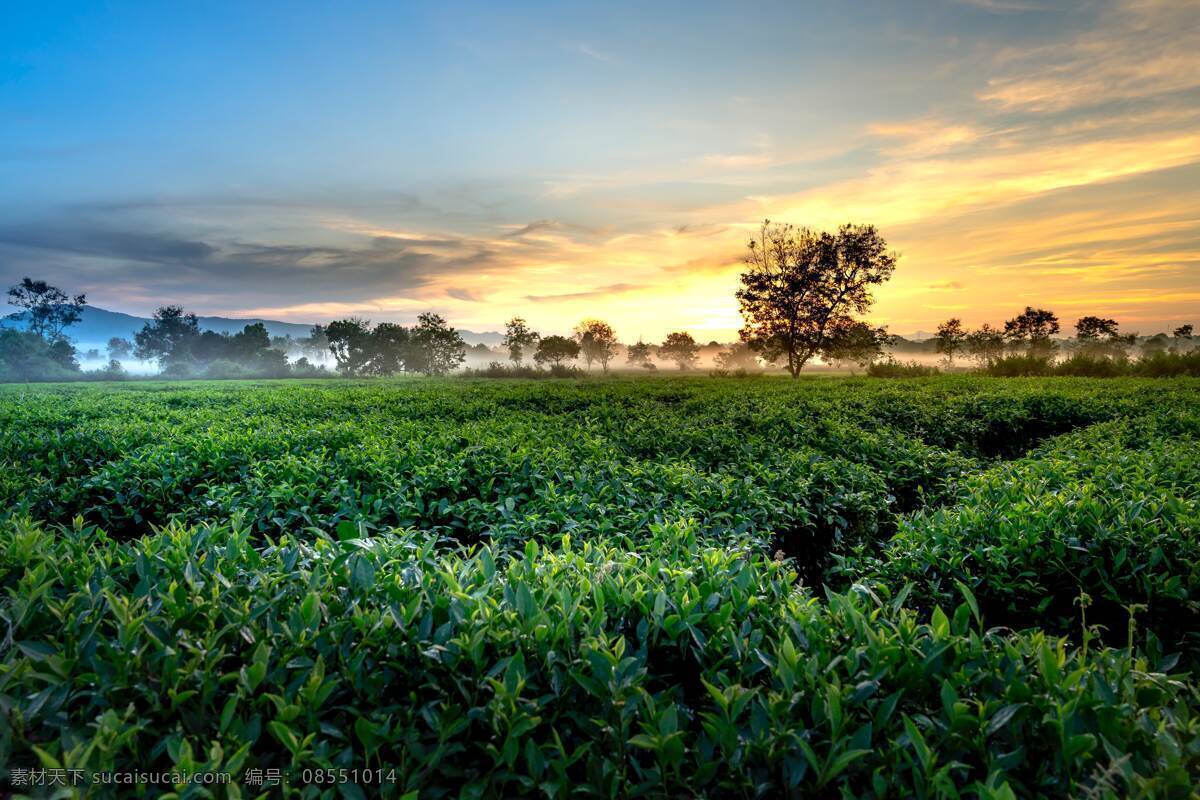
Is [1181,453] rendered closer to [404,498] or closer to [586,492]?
[586,492]

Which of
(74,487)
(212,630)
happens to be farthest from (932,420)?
(74,487)

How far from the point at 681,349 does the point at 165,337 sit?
81.8 m

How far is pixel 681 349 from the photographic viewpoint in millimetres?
109188

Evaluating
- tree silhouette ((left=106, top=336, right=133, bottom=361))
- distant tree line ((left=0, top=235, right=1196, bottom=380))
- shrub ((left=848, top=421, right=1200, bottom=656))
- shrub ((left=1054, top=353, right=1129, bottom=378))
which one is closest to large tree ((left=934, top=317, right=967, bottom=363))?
distant tree line ((left=0, top=235, right=1196, bottom=380))

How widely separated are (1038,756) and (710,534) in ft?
8.28

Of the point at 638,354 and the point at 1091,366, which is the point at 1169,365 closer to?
the point at 1091,366

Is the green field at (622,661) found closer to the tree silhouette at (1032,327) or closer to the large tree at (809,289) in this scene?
the large tree at (809,289)

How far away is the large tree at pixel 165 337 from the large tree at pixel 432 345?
29450 millimetres

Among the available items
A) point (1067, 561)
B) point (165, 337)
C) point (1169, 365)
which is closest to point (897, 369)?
point (1169, 365)

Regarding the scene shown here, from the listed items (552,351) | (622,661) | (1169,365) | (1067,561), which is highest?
(552,351)

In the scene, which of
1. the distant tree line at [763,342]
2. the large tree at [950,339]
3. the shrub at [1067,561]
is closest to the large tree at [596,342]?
the distant tree line at [763,342]

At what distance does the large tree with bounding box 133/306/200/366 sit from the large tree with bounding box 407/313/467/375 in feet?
96.6

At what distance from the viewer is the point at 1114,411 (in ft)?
36.1

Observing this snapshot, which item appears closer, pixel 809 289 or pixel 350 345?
pixel 809 289
